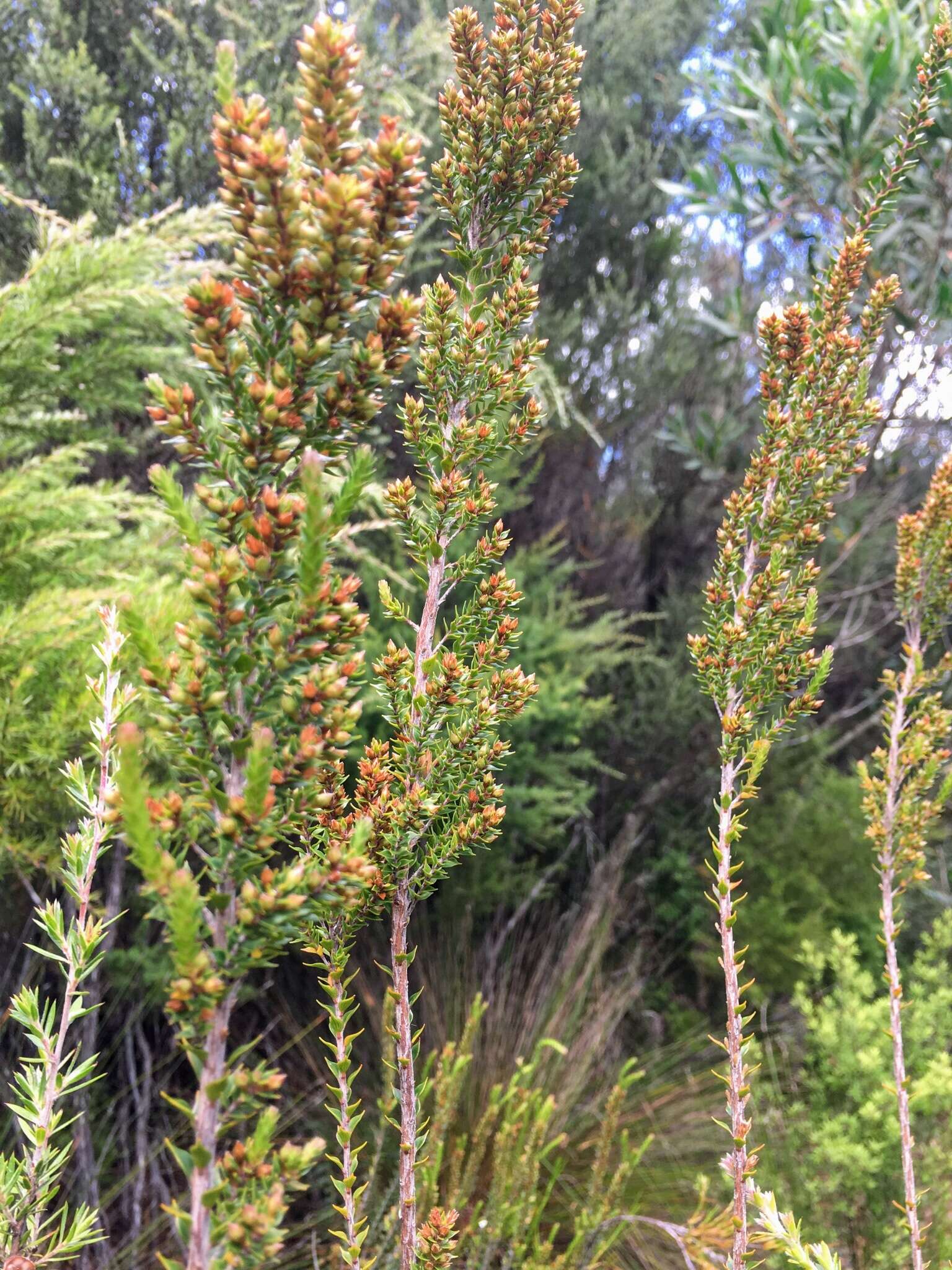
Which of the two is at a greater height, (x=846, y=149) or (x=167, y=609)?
(x=846, y=149)

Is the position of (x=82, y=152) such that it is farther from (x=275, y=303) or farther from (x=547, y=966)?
(x=547, y=966)

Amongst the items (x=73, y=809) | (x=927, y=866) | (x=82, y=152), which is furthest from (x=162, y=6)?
(x=927, y=866)

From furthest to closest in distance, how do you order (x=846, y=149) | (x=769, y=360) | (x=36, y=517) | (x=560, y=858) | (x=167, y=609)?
1. (x=560, y=858)
2. (x=846, y=149)
3. (x=36, y=517)
4. (x=167, y=609)
5. (x=769, y=360)

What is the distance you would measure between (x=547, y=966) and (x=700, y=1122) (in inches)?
41.1

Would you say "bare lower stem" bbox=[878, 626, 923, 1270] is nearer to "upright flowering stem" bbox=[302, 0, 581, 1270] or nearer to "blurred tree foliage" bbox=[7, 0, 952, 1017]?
"upright flowering stem" bbox=[302, 0, 581, 1270]

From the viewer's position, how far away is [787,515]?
1474 mm

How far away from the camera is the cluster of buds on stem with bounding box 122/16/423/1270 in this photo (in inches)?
25.9

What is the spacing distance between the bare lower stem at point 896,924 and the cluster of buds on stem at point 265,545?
4.48ft

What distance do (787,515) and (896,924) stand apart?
2.96 ft

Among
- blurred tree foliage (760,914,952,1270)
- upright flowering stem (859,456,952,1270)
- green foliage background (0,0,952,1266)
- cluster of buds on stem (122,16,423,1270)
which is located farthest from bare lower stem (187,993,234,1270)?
blurred tree foliage (760,914,952,1270)

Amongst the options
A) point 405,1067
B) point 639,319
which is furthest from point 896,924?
point 639,319

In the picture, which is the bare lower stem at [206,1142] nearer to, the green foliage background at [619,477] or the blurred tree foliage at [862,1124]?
the green foliage background at [619,477]

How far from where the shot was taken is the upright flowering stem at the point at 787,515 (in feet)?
4.55

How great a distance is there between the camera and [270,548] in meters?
0.72
